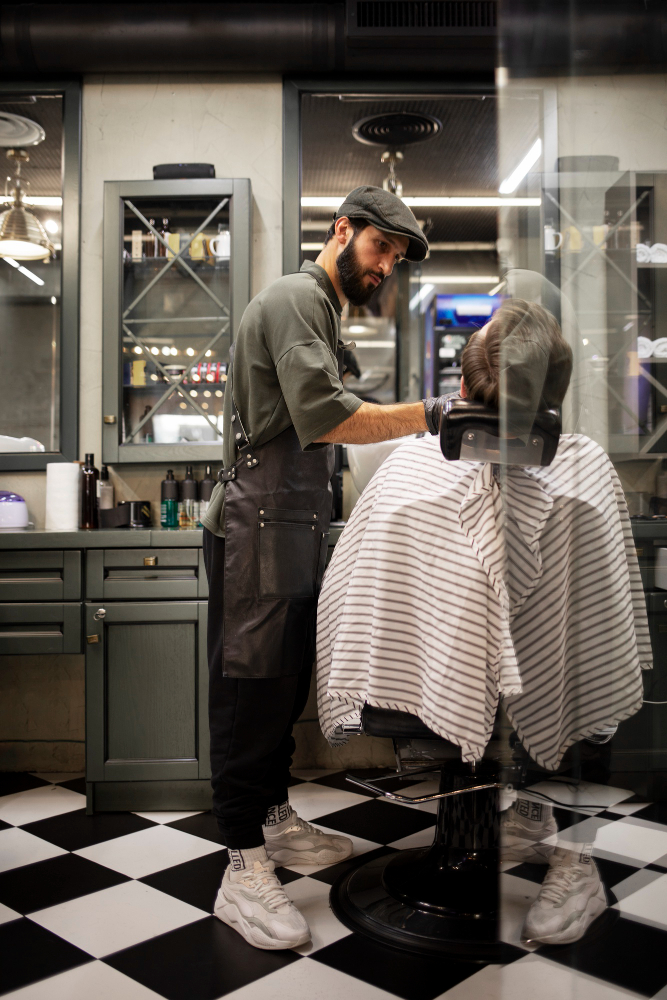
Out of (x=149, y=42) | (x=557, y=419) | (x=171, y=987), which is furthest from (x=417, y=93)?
(x=171, y=987)

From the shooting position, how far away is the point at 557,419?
60cm

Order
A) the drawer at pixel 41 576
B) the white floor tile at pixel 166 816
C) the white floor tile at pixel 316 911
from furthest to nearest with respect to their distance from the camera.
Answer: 1. the drawer at pixel 41 576
2. the white floor tile at pixel 166 816
3. the white floor tile at pixel 316 911

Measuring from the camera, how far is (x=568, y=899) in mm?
590

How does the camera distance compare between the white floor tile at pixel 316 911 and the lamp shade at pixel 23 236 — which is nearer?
the white floor tile at pixel 316 911

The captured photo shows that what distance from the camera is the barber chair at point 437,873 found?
59.9 inches

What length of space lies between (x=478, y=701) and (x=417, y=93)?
8.82ft

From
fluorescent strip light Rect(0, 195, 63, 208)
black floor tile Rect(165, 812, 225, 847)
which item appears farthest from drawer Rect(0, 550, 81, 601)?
fluorescent strip light Rect(0, 195, 63, 208)

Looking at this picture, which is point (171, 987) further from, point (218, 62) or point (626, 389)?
point (218, 62)

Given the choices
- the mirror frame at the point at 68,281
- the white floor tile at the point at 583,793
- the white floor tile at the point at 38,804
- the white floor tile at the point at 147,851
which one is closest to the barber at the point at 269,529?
the white floor tile at the point at 147,851

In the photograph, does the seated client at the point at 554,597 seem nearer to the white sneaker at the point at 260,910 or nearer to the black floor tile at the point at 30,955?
the white sneaker at the point at 260,910

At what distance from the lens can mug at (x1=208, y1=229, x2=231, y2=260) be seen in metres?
3.03

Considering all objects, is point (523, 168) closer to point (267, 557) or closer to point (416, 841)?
point (267, 557)

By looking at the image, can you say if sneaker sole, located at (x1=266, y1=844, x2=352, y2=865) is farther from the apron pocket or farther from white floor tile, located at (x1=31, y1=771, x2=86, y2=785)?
white floor tile, located at (x1=31, y1=771, x2=86, y2=785)

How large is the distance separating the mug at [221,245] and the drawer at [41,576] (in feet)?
4.43
